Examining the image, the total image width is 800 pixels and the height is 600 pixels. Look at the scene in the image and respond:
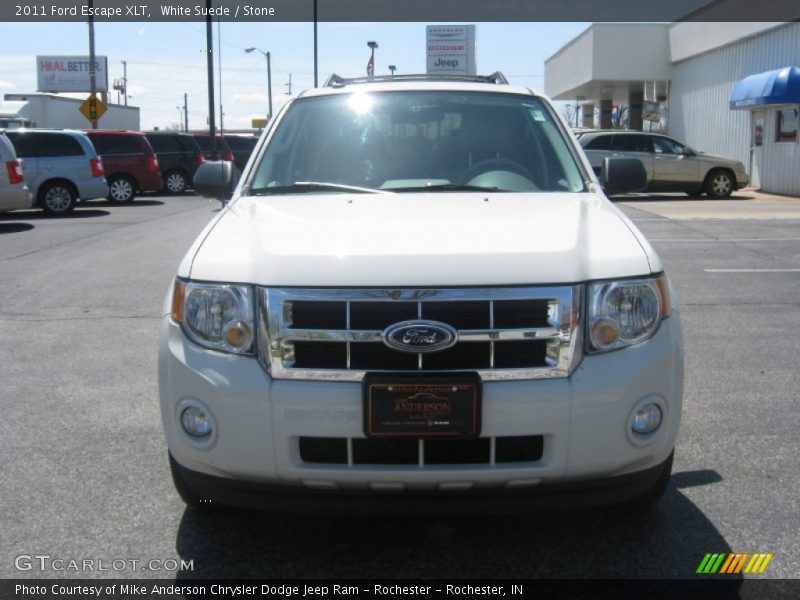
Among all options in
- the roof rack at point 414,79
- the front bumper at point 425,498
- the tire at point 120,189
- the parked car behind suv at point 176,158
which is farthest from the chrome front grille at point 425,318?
the parked car behind suv at point 176,158

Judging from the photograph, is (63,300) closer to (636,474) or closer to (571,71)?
(636,474)

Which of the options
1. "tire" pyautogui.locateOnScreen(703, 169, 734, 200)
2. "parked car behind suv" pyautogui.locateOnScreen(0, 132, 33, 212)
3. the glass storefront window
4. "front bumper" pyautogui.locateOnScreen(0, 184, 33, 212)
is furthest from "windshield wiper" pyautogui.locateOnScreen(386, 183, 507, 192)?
the glass storefront window

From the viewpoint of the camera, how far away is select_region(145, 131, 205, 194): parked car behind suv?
26.7m

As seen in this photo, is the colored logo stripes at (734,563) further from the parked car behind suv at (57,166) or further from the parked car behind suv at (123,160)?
the parked car behind suv at (123,160)

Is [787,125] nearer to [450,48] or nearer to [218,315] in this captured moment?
[218,315]

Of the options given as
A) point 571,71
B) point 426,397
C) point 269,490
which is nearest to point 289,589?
point 269,490

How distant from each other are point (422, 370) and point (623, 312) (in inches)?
27.8

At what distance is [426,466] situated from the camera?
2.97 metres

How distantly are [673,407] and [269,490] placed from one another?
54.2 inches

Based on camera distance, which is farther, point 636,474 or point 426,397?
point 636,474

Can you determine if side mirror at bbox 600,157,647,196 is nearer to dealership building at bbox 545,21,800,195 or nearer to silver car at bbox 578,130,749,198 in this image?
silver car at bbox 578,130,749,198

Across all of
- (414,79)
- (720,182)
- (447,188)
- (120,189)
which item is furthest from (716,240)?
(120,189)

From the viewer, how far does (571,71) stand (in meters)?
40.0

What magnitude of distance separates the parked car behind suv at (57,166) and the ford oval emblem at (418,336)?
57.0 ft
